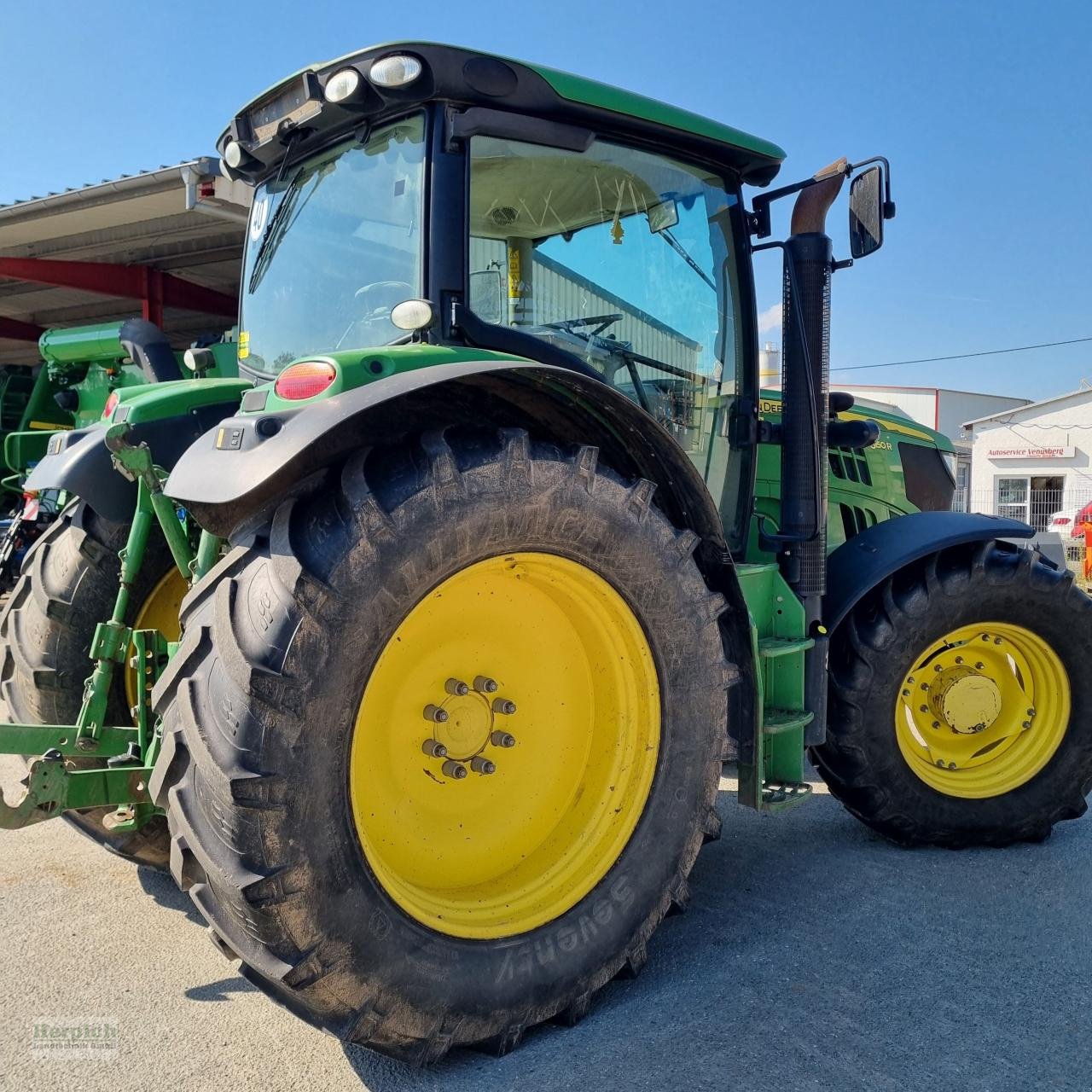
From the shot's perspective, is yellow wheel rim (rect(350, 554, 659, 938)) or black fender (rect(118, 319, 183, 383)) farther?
black fender (rect(118, 319, 183, 383))

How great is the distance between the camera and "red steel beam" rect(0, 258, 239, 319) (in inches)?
443

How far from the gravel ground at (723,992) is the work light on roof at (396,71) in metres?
2.35

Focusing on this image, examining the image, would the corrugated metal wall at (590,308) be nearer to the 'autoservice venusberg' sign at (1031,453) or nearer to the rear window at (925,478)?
the rear window at (925,478)

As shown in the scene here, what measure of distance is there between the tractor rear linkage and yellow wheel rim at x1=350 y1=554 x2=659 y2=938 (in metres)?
0.61

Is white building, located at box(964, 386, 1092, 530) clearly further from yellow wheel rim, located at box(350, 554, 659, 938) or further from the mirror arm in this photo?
yellow wheel rim, located at box(350, 554, 659, 938)

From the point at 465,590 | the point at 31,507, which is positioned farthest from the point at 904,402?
the point at 465,590

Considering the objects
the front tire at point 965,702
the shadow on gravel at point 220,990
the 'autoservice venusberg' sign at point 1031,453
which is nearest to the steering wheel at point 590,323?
the front tire at point 965,702

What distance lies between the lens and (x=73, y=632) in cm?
297

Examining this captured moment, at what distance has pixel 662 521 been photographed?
253cm

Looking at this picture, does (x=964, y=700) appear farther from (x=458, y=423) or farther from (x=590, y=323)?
(x=458, y=423)

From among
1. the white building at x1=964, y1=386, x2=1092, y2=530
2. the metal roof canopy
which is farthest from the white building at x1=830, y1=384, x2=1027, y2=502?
the metal roof canopy

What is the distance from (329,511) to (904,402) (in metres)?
38.1

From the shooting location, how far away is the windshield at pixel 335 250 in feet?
8.61

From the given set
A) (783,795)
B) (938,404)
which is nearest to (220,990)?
(783,795)
